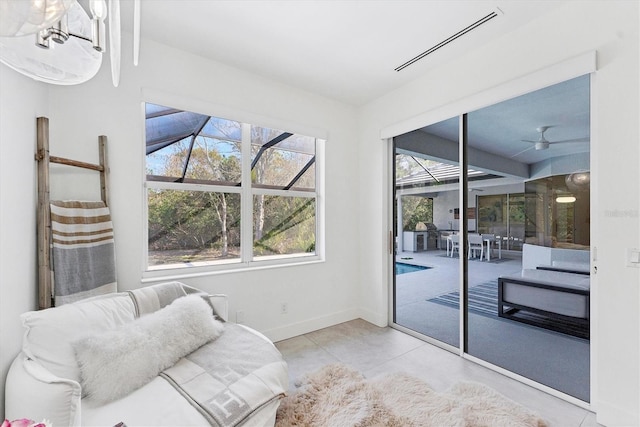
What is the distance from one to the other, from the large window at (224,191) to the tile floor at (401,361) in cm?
95

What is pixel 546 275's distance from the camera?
7.55 ft

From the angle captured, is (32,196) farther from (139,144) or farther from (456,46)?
(456,46)

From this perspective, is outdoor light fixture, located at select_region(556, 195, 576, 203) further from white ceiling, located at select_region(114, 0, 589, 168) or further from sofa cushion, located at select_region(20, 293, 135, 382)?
sofa cushion, located at select_region(20, 293, 135, 382)

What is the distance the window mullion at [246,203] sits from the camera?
114 inches

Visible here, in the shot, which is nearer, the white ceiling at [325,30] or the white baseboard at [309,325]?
the white ceiling at [325,30]

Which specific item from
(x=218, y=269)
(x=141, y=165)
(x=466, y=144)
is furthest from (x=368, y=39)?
(x=218, y=269)

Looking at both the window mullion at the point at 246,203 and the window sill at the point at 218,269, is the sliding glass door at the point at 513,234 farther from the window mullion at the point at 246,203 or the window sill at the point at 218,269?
the window mullion at the point at 246,203

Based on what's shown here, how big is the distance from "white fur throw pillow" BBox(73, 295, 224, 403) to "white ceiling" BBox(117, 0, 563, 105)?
6.69ft

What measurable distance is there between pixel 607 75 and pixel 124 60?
340 cm

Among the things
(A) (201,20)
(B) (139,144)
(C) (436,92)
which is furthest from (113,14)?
(C) (436,92)

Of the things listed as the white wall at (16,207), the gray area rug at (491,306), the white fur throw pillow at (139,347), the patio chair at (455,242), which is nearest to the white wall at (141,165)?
the white wall at (16,207)

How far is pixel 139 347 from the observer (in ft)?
5.04

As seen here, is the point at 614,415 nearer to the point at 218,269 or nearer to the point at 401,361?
the point at 401,361

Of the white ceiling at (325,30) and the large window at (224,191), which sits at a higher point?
the white ceiling at (325,30)
